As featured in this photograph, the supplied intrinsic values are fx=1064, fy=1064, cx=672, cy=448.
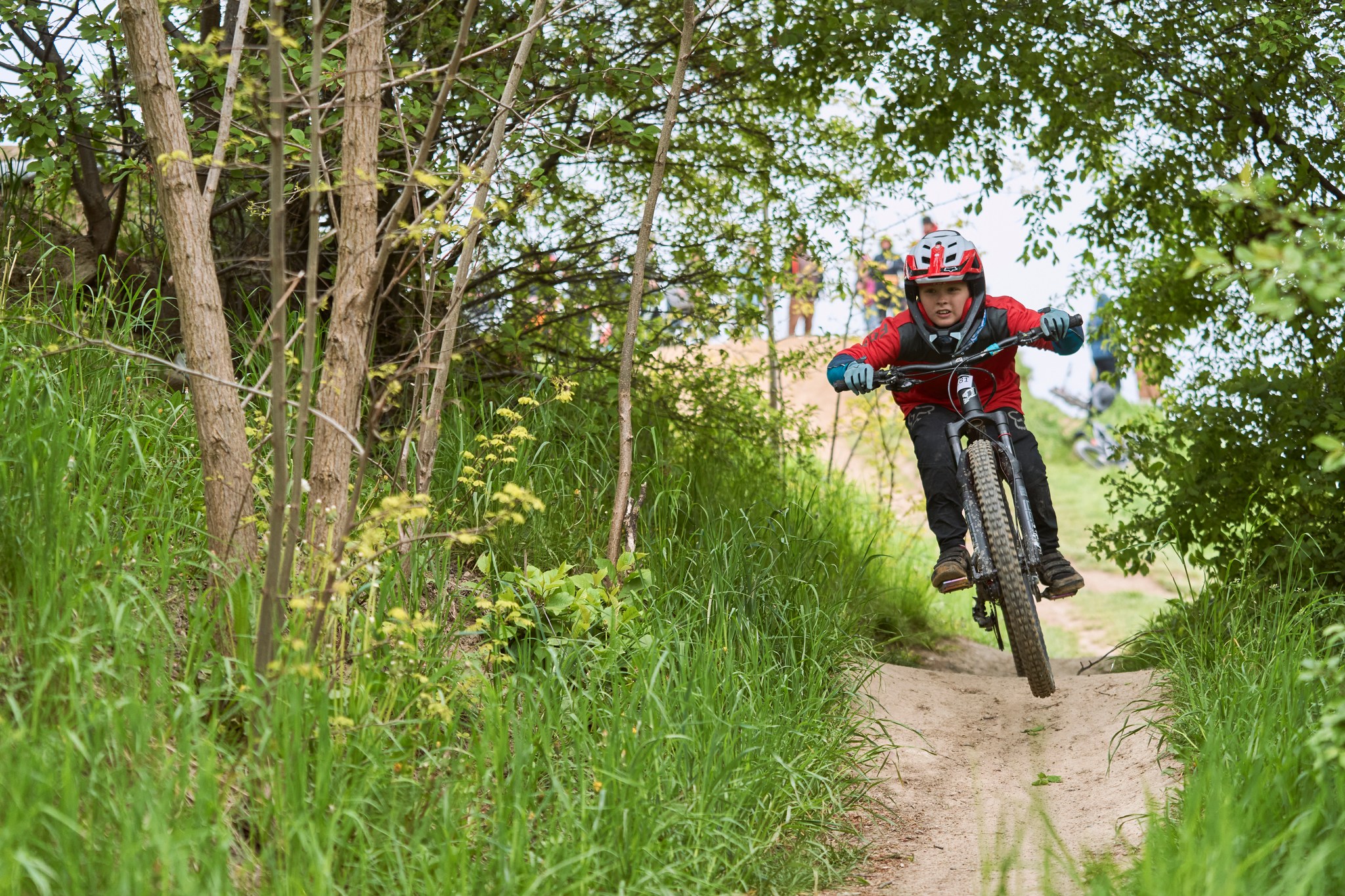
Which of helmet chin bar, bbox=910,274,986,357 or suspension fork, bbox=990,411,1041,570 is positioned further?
helmet chin bar, bbox=910,274,986,357

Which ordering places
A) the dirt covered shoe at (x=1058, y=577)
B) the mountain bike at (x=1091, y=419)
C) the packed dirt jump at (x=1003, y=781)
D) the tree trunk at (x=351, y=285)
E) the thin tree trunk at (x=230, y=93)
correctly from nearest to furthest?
the packed dirt jump at (x=1003, y=781) → the tree trunk at (x=351, y=285) → the thin tree trunk at (x=230, y=93) → the dirt covered shoe at (x=1058, y=577) → the mountain bike at (x=1091, y=419)

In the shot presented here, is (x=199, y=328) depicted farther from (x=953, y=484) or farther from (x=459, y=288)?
(x=953, y=484)

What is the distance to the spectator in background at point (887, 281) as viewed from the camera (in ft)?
23.3

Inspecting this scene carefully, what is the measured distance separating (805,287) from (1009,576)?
120 inches

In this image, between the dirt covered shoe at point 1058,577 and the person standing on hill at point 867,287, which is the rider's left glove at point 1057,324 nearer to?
the dirt covered shoe at point 1058,577

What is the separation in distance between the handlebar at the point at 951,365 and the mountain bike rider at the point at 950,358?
0.04m

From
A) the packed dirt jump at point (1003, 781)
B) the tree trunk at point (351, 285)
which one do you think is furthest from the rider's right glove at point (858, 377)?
the tree trunk at point (351, 285)

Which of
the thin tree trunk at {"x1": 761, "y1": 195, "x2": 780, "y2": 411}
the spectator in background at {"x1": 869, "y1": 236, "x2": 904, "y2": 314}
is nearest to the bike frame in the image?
the thin tree trunk at {"x1": 761, "y1": 195, "x2": 780, "y2": 411}

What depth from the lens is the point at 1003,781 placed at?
12.4 ft

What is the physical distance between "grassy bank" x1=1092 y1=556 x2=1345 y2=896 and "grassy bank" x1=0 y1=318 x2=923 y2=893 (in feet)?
3.34

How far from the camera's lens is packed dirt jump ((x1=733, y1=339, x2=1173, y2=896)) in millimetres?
2947

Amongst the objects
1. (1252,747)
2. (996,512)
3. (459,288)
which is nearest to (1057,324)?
(996,512)

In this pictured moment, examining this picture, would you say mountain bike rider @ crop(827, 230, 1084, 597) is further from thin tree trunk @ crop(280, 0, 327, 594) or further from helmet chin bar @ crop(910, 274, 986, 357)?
thin tree trunk @ crop(280, 0, 327, 594)

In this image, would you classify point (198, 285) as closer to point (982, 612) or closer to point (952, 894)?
point (952, 894)
